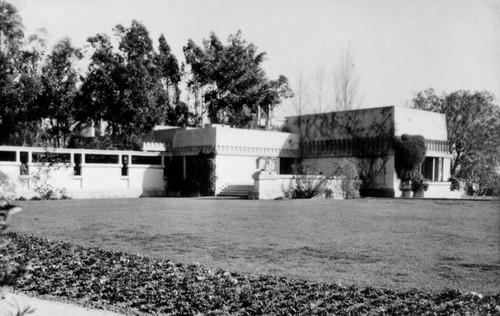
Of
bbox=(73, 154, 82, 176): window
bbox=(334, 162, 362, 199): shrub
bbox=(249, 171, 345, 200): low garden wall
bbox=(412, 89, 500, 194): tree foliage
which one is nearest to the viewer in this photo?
bbox=(249, 171, 345, 200): low garden wall

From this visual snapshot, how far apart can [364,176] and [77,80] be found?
2054cm

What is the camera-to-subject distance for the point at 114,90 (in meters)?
33.5

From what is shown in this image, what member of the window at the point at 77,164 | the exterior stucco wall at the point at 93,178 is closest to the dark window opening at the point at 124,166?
the exterior stucco wall at the point at 93,178

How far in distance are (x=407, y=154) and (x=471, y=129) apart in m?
15.9

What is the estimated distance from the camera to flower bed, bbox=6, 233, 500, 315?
562cm

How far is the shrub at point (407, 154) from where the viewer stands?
108ft

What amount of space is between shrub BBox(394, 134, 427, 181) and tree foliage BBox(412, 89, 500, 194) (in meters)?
11.6

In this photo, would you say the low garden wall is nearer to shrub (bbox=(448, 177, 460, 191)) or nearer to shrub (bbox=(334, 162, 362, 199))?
shrub (bbox=(334, 162, 362, 199))

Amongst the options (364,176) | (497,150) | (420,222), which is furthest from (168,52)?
(420,222)

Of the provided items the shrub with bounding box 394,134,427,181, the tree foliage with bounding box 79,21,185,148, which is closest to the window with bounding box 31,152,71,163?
the tree foliage with bounding box 79,21,185,148

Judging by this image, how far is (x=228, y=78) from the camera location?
145ft

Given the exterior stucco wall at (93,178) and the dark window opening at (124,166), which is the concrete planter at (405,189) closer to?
the exterior stucco wall at (93,178)

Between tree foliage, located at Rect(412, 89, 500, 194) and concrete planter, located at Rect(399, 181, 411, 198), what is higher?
tree foliage, located at Rect(412, 89, 500, 194)

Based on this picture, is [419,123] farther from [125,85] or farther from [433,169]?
[125,85]
